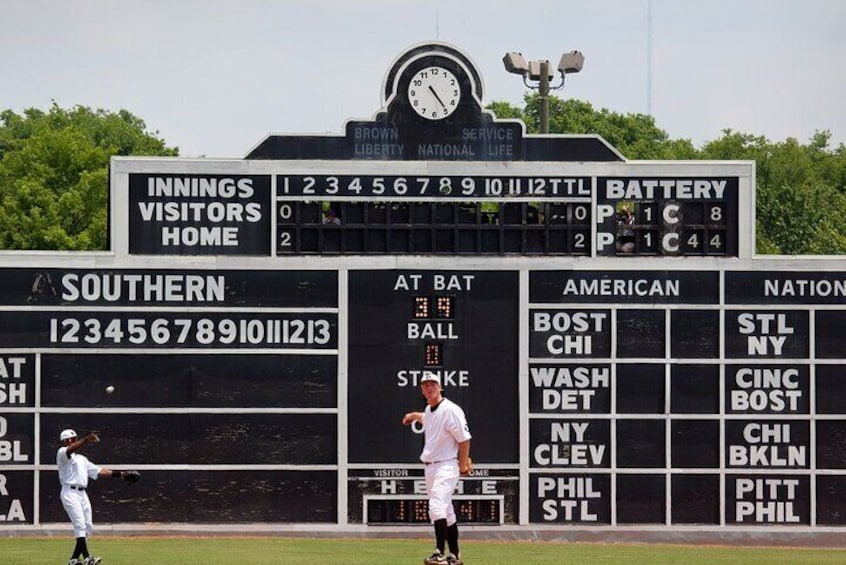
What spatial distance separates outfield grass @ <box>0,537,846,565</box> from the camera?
3209 centimetres

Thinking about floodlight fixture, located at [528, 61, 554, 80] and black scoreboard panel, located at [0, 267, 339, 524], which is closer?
black scoreboard panel, located at [0, 267, 339, 524]

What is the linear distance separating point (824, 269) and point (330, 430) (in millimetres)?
8555

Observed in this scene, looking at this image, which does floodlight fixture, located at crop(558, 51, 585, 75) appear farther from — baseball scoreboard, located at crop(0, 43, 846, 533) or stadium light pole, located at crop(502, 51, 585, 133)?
baseball scoreboard, located at crop(0, 43, 846, 533)

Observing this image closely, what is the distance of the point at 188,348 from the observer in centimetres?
3741

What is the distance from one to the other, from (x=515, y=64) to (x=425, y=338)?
18048 mm

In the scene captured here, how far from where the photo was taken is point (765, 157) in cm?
11588

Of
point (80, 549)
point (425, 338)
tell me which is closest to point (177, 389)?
point (425, 338)

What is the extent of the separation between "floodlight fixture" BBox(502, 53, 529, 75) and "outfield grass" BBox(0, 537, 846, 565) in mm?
19682

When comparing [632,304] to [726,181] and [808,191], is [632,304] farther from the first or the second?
[808,191]

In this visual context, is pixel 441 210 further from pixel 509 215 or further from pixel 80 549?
pixel 80 549

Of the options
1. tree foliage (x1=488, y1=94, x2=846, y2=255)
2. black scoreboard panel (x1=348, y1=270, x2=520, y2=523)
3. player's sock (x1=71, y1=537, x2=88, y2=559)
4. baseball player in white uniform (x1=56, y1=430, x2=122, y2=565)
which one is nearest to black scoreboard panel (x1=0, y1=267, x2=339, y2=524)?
black scoreboard panel (x1=348, y1=270, x2=520, y2=523)

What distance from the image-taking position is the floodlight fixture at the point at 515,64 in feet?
179

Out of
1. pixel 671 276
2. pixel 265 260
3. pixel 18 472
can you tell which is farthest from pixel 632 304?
pixel 18 472

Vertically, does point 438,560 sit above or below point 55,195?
below
